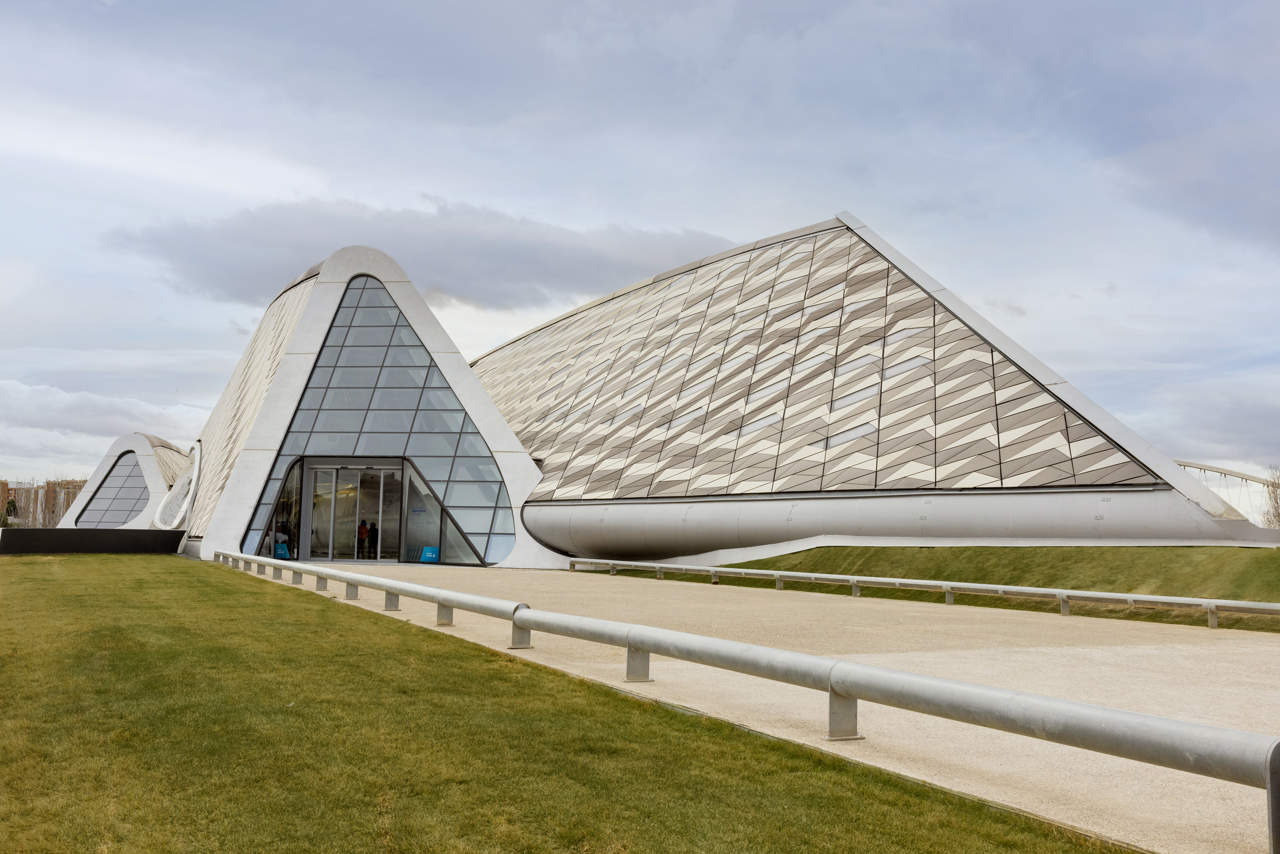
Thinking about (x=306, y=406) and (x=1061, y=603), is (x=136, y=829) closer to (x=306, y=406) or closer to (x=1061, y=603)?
(x=1061, y=603)

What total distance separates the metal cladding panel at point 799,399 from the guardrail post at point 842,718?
58.9 ft

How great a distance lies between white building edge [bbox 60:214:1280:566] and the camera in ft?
78.6

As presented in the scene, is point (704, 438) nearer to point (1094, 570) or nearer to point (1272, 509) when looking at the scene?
point (1094, 570)

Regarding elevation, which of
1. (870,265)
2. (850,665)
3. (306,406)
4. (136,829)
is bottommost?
(136,829)

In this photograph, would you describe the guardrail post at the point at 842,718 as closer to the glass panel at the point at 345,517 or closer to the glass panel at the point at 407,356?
the glass panel at the point at 345,517

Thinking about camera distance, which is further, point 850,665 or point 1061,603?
point 1061,603

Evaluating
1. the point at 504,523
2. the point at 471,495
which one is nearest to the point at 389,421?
the point at 471,495

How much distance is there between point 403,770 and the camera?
5391mm

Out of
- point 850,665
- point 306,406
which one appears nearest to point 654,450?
point 306,406

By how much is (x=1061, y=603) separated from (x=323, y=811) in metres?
16.3

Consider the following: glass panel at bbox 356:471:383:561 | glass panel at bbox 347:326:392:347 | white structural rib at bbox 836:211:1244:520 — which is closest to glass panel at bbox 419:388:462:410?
glass panel at bbox 347:326:392:347

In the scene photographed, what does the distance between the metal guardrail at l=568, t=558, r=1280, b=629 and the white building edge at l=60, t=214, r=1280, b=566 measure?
2035mm

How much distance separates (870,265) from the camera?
1359 inches

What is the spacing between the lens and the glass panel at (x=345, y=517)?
117 ft
